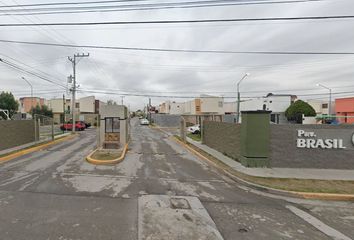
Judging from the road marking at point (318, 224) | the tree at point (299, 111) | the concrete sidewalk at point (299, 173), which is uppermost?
the tree at point (299, 111)

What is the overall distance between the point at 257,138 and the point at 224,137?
3.85 metres

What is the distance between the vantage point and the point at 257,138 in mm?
11797

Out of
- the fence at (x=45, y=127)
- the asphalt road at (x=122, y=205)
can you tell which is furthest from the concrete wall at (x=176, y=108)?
the asphalt road at (x=122, y=205)

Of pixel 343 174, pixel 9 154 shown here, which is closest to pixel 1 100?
pixel 9 154

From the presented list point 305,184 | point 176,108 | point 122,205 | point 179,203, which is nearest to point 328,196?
point 305,184

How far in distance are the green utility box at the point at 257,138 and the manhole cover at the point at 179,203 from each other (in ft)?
17.7

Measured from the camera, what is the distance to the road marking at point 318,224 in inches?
208

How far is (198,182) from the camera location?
9500mm

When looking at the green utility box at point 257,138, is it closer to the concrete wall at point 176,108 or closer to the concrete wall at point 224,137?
the concrete wall at point 224,137

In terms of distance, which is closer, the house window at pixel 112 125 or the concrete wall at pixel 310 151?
the concrete wall at pixel 310 151

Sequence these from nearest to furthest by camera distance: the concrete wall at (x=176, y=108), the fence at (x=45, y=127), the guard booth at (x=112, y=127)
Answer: the guard booth at (x=112, y=127) < the fence at (x=45, y=127) < the concrete wall at (x=176, y=108)

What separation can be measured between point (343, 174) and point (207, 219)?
7779 millimetres

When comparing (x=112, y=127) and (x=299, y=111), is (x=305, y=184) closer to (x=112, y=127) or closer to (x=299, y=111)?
(x=112, y=127)

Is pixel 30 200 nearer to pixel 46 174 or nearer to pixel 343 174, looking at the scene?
pixel 46 174
